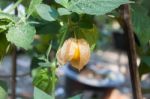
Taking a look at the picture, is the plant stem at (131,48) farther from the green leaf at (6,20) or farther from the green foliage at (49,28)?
the green leaf at (6,20)

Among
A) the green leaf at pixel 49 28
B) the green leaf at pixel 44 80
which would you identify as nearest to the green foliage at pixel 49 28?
the green leaf at pixel 49 28

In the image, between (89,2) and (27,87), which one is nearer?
(89,2)

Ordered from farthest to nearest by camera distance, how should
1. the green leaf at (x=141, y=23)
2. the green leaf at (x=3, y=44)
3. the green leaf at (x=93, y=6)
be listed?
the green leaf at (x=141, y=23) → the green leaf at (x=3, y=44) → the green leaf at (x=93, y=6)

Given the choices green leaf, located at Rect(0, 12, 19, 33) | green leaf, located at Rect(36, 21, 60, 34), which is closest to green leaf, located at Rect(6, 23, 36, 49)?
green leaf, located at Rect(0, 12, 19, 33)

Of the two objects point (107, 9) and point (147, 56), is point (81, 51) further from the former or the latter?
point (147, 56)

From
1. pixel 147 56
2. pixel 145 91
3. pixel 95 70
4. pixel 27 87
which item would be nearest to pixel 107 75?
pixel 95 70
